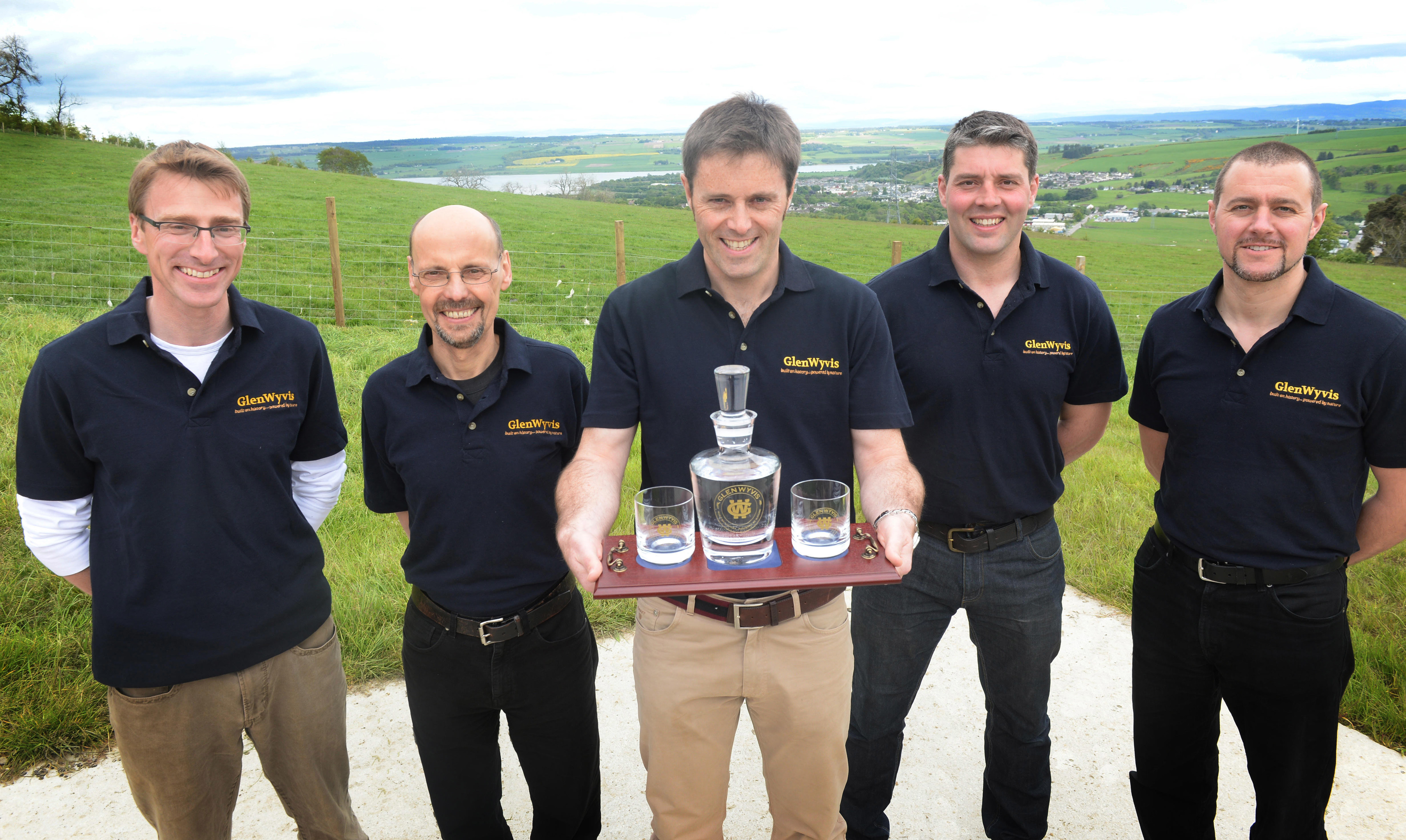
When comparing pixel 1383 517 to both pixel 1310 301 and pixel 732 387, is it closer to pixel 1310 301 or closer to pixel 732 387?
pixel 1310 301

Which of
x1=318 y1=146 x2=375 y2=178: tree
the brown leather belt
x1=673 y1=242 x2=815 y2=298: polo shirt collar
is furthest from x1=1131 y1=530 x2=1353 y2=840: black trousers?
x1=318 y1=146 x2=375 y2=178: tree

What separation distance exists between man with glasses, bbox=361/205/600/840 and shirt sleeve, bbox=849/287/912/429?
0.97m

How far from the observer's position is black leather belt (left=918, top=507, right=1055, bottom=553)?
10.7ft

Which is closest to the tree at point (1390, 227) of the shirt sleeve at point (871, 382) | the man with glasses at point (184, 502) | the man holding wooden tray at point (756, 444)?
the shirt sleeve at point (871, 382)

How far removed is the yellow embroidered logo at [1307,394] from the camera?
2824 mm

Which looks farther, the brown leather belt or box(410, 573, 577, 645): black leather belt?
box(410, 573, 577, 645): black leather belt

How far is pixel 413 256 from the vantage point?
2912 mm

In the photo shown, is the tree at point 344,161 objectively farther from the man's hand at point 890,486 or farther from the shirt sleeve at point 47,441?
the man's hand at point 890,486

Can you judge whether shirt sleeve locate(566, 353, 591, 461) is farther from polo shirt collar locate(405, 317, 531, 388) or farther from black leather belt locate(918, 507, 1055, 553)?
black leather belt locate(918, 507, 1055, 553)

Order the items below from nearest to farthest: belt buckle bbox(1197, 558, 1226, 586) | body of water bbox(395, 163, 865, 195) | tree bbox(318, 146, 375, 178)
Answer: belt buckle bbox(1197, 558, 1226, 586) < body of water bbox(395, 163, 865, 195) < tree bbox(318, 146, 375, 178)

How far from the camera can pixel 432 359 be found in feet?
9.80

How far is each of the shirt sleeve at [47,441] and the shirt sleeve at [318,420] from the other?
642 millimetres

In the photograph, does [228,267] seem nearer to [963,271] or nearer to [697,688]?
[697,688]

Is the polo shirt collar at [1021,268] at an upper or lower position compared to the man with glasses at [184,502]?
upper
